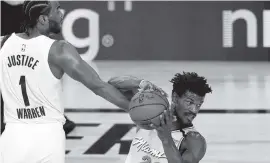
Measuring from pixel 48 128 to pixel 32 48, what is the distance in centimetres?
44

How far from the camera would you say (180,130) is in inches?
161

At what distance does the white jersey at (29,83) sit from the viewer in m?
3.80

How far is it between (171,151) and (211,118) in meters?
5.67

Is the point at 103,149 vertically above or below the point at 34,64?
below

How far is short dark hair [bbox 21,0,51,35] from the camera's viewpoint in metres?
3.88

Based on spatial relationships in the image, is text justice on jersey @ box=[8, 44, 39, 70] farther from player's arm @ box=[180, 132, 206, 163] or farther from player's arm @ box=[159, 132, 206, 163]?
player's arm @ box=[180, 132, 206, 163]

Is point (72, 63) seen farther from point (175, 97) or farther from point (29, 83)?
point (175, 97)

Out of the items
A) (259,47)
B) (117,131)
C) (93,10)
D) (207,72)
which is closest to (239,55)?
(259,47)

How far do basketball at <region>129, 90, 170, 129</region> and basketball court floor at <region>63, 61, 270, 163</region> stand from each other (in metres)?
3.01

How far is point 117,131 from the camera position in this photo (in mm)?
8445

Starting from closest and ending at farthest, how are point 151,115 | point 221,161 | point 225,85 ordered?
1. point 151,115
2. point 221,161
3. point 225,85

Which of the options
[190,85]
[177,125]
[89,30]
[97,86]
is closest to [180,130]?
[177,125]

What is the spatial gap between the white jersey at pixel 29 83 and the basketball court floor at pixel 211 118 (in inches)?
119

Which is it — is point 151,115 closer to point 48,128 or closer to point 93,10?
point 48,128
